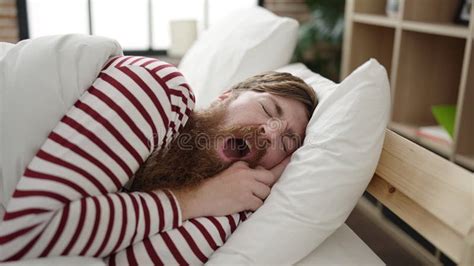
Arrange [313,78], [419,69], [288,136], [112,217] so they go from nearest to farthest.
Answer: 1. [112,217]
2. [288,136]
3. [313,78]
4. [419,69]

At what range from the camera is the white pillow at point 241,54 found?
1.75 metres

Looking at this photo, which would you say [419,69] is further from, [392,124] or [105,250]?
[105,250]

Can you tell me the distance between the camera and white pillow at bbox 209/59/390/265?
3.00 feet

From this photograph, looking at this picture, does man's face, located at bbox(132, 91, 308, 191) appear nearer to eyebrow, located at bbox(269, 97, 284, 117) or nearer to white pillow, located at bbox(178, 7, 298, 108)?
eyebrow, located at bbox(269, 97, 284, 117)

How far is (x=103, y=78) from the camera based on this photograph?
961 mm

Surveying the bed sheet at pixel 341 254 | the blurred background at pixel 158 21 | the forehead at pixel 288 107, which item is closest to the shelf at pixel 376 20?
the blurred background at pixel 158 21

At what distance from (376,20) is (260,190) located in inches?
56.1

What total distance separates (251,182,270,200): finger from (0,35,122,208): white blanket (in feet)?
1.34

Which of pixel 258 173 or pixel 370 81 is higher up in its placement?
pixel 370 81

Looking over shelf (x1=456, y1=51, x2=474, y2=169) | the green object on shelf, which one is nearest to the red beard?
shelf (x1=456, y1=51, x2=474, y2=169)

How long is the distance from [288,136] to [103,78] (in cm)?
44

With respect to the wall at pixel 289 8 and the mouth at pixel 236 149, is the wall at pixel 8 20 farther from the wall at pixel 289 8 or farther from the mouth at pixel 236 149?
the mouth at pixel 236 149

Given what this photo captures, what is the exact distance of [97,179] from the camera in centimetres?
86

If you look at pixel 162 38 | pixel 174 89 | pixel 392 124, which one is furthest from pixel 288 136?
pixel 162 38
